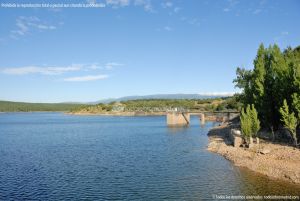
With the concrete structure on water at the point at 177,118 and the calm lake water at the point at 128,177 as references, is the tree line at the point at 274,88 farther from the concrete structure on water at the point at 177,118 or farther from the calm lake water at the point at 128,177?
the concrete structure on water at the point at 177,118

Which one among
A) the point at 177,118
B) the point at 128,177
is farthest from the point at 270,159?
the point at 177,118

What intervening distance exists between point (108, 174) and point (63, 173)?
5.84 metres

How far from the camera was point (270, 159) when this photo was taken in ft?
145

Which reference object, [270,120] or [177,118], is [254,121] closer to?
[270,120]

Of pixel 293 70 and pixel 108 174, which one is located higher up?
pixel 293 70

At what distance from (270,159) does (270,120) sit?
1999 centimetres

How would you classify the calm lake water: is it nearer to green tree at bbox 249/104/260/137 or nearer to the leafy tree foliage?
the leafy tree foliage

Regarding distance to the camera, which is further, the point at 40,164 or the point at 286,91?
the point at 286,91

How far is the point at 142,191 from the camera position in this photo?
34.3m

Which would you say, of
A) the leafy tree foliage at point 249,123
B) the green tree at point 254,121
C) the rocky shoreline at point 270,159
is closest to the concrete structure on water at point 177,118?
the rocky shoreline at point 270,159

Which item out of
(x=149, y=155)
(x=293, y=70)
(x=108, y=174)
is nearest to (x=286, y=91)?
(x=293, y=70)

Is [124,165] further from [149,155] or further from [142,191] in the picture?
[142,191]

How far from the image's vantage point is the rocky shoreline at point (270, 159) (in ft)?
124

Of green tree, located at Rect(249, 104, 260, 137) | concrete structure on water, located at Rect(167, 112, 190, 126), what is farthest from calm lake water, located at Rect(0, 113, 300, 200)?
concrete structure on water, located at Rect(167, 112, 190, 126)
